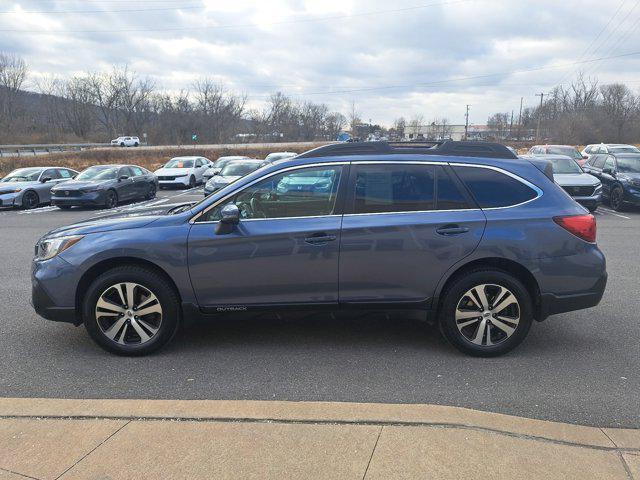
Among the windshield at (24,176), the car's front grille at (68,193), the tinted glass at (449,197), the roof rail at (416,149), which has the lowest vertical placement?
the car's front grille at (68,193)

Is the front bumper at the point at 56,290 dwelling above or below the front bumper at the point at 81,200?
above

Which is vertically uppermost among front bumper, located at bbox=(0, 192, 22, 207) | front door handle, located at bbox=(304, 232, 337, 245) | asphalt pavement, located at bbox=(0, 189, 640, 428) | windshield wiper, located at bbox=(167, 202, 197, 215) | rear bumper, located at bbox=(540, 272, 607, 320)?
windshield wiper, located at bbox=(167, 202, 197, 215)

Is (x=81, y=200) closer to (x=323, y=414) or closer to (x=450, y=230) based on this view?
(x=450, y=230)

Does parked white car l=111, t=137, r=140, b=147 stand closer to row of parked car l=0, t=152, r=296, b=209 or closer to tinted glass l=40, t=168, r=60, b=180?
row of parked car l=0, t=152, r=296, b=209

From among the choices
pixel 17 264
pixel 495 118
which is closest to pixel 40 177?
pixel 17 264

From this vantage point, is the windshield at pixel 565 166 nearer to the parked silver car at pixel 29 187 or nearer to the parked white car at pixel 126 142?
the parked silver car at pixel 29 187

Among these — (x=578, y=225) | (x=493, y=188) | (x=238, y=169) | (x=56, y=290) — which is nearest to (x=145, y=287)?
(x=56, y=290)

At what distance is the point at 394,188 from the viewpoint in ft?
13.7

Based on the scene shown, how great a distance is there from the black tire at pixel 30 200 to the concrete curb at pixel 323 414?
15.9 metres

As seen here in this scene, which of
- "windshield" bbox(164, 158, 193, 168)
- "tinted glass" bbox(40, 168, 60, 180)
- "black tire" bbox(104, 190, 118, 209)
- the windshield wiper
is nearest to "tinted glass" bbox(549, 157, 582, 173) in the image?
the windshield wiper

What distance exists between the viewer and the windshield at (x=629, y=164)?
50.0ft

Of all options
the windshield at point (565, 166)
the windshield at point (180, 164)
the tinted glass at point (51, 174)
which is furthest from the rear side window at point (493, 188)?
the windshield at point (180, 164)

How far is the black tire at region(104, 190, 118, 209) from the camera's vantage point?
16.3 m

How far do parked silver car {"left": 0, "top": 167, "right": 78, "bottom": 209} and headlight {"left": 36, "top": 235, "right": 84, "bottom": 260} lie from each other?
14567mm
